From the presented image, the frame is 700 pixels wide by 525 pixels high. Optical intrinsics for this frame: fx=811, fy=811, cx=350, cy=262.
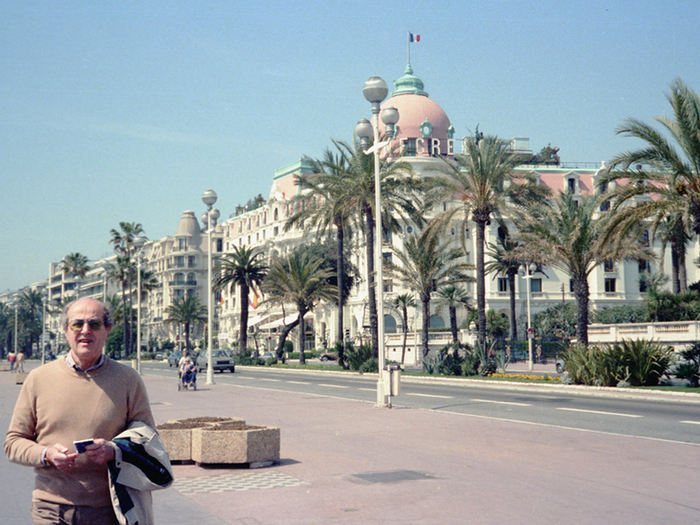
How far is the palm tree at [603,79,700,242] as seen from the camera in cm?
2378

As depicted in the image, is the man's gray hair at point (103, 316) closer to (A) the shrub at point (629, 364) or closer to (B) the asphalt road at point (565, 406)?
(B) the asphalt road at point (565, 406)

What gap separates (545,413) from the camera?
689 inches

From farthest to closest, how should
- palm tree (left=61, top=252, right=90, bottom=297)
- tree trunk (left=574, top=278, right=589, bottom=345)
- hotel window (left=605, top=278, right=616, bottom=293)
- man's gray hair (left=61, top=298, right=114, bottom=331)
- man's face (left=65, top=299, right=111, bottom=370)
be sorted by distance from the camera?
palm tree (left=61, top=252, right=90, bottom=297)
hotel window (left=605, top=278, right=616, bottom=293)
tree trunk (left=574, top=278, right=589, bottom=345)
man's gray hair (left=61, top=298, right=114, bottom=331)
man's face (left=65, top=299, right=111, bottom=370)

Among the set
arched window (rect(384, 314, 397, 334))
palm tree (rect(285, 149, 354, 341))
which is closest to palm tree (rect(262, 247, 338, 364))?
palm tree (rect(285, 149, 354, 341))

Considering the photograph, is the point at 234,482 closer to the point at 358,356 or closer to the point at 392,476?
the point at 392,476

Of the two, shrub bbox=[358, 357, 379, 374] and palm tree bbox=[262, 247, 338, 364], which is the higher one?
palm tree bbox=[262, 247, 338, 364]

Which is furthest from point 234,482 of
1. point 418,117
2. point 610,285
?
point 610,285

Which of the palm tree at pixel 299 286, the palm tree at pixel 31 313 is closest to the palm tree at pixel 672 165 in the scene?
the palm tree at pixel 299 286

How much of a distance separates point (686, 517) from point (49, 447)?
5545mm

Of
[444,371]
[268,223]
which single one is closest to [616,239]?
[444,371]

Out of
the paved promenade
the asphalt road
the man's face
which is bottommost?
the asphalt road

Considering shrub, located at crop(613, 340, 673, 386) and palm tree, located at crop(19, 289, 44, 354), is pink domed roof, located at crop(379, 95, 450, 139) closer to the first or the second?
shrub, located at crop(613, 340, 673, 386)

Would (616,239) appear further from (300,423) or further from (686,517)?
(686,517)

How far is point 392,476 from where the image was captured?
359 inches
